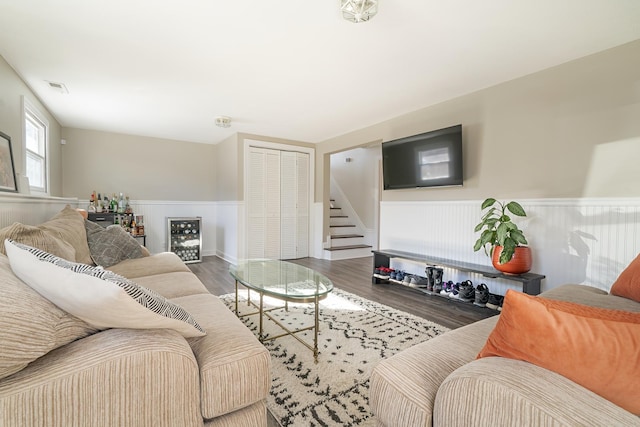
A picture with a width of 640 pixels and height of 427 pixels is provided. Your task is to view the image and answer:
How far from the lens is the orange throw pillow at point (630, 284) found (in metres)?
1.61

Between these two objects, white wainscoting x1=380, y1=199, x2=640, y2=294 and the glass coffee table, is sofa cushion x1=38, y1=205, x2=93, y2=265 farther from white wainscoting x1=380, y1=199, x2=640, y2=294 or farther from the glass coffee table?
white wainscoting x1=380, y1=199, x2=640, y2=294

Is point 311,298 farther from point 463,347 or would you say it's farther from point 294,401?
point 463,347

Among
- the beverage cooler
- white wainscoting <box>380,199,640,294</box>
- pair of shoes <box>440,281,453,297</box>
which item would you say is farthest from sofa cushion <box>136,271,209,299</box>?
the beverage cooler

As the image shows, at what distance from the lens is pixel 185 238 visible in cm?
499

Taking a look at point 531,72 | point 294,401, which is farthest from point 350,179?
point 294,401

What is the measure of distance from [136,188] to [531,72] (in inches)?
231

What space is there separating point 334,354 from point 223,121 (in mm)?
3458

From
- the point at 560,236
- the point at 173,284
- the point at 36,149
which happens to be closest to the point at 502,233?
the point at 560,236

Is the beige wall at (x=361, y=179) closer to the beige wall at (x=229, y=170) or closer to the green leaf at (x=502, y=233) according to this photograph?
A: the beige wall at (x=229, y=170)

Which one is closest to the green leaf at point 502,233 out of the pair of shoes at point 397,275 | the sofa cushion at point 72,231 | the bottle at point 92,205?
the pair of shoes at point 397,275

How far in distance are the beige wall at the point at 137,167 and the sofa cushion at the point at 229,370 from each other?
494 cm

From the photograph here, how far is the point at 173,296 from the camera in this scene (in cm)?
169

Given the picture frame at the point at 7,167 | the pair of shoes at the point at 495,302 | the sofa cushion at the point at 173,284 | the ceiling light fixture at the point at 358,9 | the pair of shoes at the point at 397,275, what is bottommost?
the pair of shoes at the point at 495,302

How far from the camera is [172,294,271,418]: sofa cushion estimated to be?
2.92 feet
